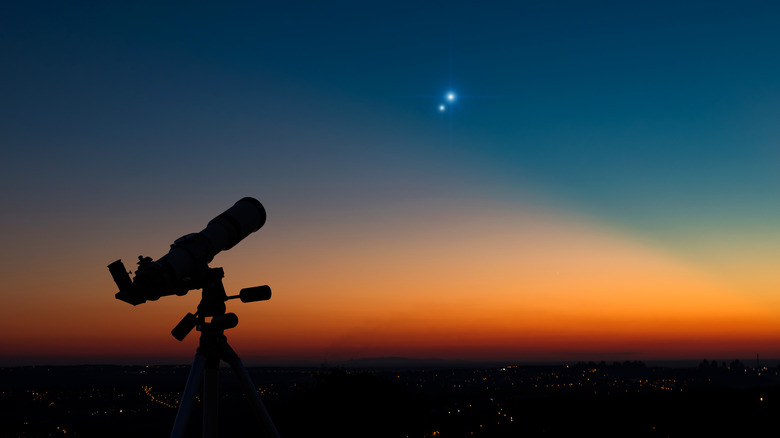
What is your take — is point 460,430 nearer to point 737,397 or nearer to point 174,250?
point 174,250

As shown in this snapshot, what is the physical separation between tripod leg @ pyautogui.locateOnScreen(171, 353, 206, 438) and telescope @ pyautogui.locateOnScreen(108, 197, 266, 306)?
3.00ft

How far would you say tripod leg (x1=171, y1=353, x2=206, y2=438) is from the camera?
5871 mm

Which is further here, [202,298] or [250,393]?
[202,298]

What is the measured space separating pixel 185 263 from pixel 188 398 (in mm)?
1744

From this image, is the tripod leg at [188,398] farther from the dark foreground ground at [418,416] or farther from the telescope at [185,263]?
the dark foreground ground at [418,416]

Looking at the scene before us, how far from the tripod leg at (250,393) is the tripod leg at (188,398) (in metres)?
0.30

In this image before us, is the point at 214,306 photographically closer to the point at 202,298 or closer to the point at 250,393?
the point at 202,298

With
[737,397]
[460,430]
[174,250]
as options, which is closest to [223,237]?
[174,250]

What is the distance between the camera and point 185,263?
283 inches

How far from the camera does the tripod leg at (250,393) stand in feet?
22.3

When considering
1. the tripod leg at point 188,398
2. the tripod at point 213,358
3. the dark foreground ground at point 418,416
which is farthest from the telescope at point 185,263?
the dark foreground ground at point 418,416

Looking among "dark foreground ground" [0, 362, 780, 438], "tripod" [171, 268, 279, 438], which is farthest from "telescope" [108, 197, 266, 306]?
"dark foreground ground" [0, 362, 780, 438]

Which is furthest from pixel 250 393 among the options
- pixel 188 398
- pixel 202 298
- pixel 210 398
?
pixel 202 298

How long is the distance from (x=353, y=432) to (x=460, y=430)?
5287 centimetres
